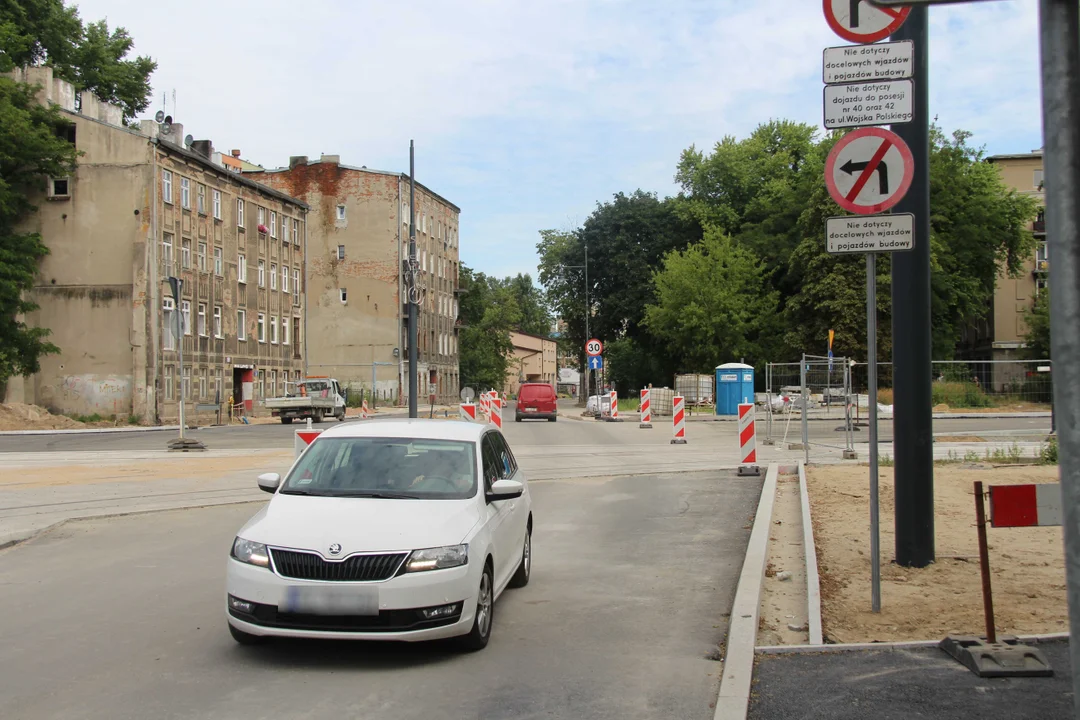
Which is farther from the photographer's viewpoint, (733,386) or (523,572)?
(733,386)

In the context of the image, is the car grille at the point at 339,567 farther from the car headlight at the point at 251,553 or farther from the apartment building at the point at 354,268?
the apartment building at the point at 354,268

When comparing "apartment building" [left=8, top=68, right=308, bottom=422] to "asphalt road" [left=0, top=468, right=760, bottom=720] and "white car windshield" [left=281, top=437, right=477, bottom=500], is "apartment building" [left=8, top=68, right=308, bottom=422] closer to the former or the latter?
"asphalt road" [left=0, top=468, right=760, bottom=720]

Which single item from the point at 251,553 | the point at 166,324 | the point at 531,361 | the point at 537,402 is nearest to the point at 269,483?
the point at 251,553

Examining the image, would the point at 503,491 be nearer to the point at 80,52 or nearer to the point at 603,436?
the point at 603,436

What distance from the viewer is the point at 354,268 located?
7300 cm

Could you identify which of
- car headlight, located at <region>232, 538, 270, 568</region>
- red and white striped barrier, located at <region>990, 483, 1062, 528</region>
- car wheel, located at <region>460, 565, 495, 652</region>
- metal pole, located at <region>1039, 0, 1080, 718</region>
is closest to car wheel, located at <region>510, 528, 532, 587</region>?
car wheel, located at <region>460, 565, 495, 652</region>

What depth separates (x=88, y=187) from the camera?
45375 mm

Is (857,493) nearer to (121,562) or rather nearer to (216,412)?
(121,562)

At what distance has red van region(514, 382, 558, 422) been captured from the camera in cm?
4231

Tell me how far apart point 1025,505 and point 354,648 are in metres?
3.91

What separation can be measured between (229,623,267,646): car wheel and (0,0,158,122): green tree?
46421 millimetres

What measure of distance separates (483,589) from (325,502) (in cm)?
120

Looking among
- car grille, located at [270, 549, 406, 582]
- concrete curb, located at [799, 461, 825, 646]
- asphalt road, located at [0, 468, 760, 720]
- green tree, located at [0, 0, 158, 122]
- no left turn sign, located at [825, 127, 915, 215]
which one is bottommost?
asphalt road, located at [0, 468, 760, 720]

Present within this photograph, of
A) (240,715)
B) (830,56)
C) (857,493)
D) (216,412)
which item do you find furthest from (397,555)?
(216,412)
